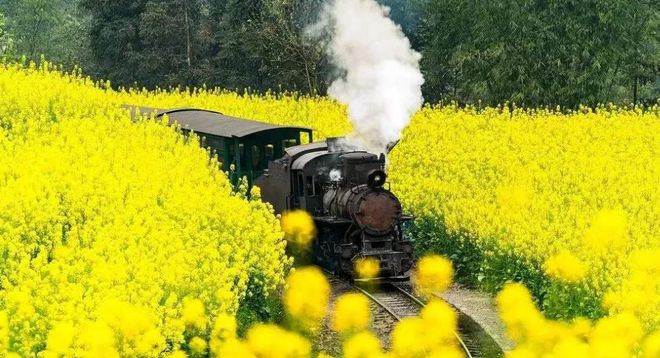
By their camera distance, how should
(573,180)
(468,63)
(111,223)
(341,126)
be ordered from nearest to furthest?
(111,223), (573,180), (341,126), (468,63)

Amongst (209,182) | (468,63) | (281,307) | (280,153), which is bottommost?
(281,307)

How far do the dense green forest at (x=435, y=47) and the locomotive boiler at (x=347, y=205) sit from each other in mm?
13764

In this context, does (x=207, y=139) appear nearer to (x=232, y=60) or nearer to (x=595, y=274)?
(x=595, y=274)

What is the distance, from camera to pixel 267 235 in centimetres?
1346

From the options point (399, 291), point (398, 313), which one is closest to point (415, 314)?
point (398, 313)


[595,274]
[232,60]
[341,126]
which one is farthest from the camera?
[232,60]

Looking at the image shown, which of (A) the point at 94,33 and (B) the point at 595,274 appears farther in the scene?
(A) the point at 94,33

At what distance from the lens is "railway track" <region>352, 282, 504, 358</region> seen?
13.3 metres

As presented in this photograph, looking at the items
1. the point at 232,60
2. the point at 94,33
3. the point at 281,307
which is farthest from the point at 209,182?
the point at 94,33

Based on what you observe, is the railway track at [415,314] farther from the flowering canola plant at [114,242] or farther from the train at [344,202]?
the flowering canola plant at [114,242]

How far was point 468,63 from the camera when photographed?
34.8m

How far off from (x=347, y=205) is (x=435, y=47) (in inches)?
983

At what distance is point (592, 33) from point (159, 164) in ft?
70.4

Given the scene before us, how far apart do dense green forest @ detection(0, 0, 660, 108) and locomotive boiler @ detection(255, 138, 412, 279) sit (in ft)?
45.2
